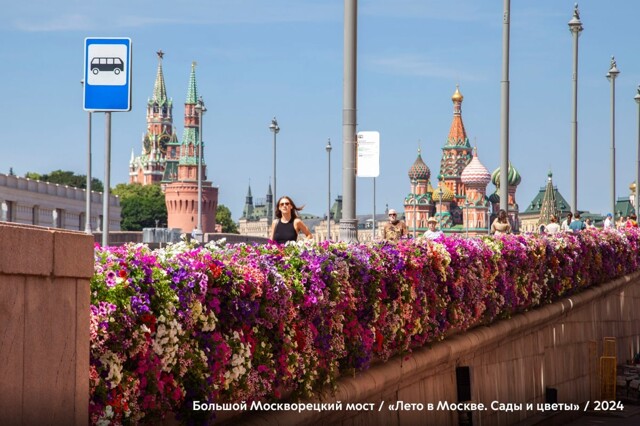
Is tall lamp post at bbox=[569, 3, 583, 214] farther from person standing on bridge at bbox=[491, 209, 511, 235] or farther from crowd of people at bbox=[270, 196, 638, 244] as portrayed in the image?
person standing on bridge at bbox=[491, 209, 511, 235]

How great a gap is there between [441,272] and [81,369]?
8.60 metres

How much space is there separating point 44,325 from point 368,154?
8764 mm

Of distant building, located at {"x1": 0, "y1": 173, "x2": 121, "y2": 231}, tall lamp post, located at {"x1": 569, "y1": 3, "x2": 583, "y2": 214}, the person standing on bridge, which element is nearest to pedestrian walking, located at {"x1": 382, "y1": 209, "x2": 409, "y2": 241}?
the person standing on bridge

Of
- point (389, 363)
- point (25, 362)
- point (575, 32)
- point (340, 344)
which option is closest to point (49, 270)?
point (25, 362)

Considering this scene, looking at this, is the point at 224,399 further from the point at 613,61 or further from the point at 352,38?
the point at 613,61

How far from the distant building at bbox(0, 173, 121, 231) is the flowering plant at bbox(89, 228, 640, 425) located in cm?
6794

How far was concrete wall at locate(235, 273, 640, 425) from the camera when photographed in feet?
42.9

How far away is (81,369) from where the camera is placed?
724 centimetres

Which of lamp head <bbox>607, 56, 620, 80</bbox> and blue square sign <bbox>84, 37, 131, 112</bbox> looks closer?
blue square sign <bbox>84, 37, 131, 112</bbox>

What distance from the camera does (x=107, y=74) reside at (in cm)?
1084

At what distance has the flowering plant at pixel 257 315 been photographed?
7848 mm

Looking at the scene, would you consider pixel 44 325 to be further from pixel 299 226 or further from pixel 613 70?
pixel 613 70

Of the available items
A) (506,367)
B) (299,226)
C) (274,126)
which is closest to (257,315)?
(299,226)

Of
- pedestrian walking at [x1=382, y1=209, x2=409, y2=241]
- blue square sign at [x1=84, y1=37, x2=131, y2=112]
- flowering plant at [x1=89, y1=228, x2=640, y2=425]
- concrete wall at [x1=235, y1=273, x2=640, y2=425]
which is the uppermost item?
blue square sign at [x1=84, y1=37, x2=131, y2=112]
